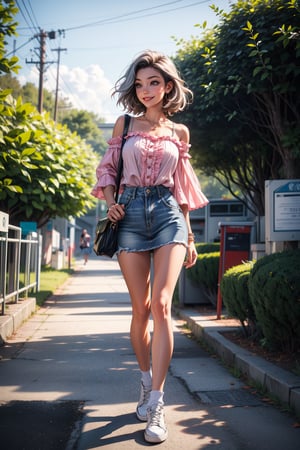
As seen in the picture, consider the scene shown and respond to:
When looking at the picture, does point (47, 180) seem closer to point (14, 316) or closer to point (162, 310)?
point (14, 316)

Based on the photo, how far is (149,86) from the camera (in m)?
3.79

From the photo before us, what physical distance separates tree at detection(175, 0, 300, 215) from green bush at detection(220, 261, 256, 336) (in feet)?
8.08

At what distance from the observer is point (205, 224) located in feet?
75.4

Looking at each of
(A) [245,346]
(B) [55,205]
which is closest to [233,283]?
(A) [245,346]

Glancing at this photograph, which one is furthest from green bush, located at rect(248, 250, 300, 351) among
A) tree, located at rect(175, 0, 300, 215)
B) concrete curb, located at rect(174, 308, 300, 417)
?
tree, located at rect(175, 0, 300, 215)

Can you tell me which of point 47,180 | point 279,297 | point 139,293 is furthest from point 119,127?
point 47,180

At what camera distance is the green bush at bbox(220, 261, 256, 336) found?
6195 mm

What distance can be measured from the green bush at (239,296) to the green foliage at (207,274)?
10.3 feet

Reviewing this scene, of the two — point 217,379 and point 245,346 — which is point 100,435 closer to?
point 217,379

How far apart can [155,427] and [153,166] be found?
1.59 meters

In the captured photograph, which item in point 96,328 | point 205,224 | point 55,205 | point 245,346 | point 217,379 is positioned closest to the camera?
point 217,379

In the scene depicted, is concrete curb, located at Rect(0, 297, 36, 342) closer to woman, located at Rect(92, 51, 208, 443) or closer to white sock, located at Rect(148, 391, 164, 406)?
woman, located at Rect(92, 51, 208, 443)

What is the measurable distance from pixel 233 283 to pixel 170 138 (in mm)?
3115

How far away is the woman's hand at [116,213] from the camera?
3.61 meters
